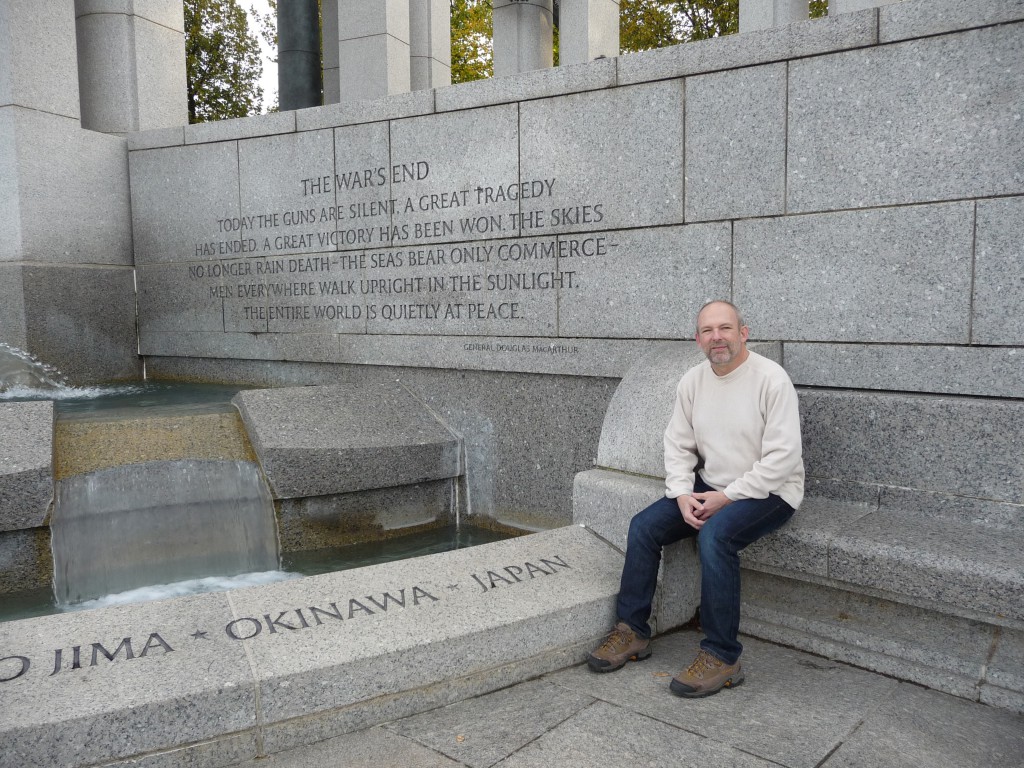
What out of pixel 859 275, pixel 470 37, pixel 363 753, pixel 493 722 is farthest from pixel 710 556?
pixel 470 37

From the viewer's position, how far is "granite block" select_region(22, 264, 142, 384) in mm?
8359

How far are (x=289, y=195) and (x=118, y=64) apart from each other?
144 inches

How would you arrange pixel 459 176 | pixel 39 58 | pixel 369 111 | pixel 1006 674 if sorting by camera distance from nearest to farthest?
1. pixel 1006 674
2. pixel 459 176
3. pixel 369 111
4. pixel 39 58

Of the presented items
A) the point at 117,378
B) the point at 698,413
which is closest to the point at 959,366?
the point at 698,413

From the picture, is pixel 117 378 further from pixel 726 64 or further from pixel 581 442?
pixel 726 64

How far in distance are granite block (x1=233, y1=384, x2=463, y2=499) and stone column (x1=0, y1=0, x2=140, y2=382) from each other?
10.4 ft

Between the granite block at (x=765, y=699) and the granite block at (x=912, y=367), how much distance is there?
181cm

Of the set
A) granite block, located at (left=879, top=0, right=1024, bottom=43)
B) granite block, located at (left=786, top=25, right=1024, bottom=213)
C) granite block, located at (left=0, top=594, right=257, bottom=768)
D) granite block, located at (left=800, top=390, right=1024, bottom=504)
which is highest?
granite block, located at (left=879, top=0, right=1024, bottom=43)

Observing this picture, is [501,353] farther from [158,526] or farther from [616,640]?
[616,640]

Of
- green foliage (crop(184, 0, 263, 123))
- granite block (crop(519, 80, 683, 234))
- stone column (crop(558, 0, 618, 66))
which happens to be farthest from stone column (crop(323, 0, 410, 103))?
green foliage (crop(184, 0, 263, 123))

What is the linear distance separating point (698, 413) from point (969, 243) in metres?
2.00

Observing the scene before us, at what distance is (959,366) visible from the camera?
4629mm

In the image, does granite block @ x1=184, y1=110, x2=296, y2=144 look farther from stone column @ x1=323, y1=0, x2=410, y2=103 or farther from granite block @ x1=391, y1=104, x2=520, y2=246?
stone column @ x1=323, y1=0, x2=410, y2=103

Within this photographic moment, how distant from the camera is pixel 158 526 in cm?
550
